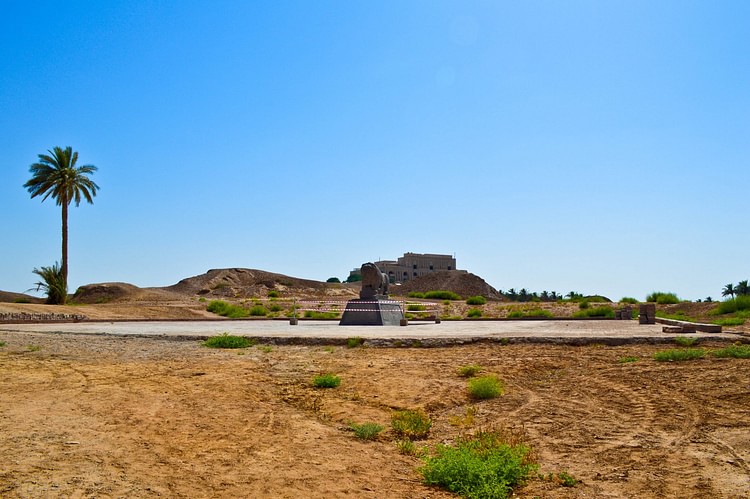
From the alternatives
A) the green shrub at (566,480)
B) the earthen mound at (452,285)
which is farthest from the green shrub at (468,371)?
the earthen mound at (452,285)

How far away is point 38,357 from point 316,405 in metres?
6.10

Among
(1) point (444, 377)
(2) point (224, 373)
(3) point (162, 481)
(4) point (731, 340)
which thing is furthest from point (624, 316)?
(3) point (162, 481)

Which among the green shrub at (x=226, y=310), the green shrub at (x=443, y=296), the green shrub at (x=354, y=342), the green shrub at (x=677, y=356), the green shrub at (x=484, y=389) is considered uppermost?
the green shrub at (x=443, y=296)

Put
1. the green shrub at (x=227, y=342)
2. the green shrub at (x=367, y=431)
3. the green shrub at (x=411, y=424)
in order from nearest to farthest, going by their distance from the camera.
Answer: the green shrub at (x=367, y=431)
the green shrub at (x=411, y=424)
the green shrub at (x=227, y=342)

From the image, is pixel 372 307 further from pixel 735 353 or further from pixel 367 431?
pixel 367 431

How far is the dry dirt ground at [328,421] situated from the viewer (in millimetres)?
5273

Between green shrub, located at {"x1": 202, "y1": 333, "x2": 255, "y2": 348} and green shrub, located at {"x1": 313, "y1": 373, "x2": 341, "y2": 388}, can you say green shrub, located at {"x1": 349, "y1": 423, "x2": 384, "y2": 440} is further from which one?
green shrub, located at {"x1": 202, "y1": 333, "x2": 255, "y2": 348}

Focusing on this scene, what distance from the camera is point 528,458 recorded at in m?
6.23

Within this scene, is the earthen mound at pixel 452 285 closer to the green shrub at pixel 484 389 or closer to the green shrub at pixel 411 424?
the green shrub at pixel 484 389

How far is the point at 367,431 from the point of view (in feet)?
22.6

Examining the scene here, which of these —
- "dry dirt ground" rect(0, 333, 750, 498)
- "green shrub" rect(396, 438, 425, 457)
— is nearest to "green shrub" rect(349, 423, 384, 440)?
"dry dirt ground" rect(0, 333, 750, 498)

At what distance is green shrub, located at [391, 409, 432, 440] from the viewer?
705 centimetres

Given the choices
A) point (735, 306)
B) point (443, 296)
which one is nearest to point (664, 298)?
point (735, 306)

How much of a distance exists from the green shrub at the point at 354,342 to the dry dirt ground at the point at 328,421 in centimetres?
176
